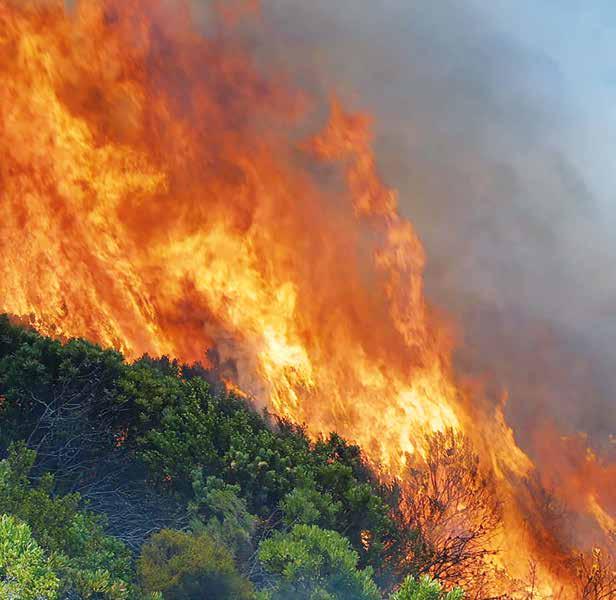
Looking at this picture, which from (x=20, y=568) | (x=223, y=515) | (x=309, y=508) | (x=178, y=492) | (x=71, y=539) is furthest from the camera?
(x=178, y=492)

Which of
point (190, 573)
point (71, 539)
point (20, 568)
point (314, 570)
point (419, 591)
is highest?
point (419, 591)

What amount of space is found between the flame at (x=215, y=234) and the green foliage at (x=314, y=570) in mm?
17034

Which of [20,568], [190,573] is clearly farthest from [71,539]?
[20,568]

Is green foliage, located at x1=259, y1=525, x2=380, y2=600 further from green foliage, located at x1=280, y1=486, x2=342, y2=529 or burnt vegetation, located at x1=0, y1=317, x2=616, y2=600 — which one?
green foliage, located at x1=280, y1=486, x2=342, y2=529

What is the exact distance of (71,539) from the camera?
13.6 m

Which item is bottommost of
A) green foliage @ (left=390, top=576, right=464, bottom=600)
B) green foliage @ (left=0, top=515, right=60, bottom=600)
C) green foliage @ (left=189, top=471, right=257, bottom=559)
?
green foliage @ (left=0, top=515, right=60, bottom=600)

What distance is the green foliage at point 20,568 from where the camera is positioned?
977 centimetres

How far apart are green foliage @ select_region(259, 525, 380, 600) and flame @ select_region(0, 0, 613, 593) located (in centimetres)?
1703

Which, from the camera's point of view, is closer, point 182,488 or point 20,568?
point 20,568

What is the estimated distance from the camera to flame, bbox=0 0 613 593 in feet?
98.6

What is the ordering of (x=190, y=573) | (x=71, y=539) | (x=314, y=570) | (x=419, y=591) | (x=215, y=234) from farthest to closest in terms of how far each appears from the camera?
(x=215, y=234), (x=314, y=570), (x=190, y=573), (x=71, y=539), (x=419, y=591)

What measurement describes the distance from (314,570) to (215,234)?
21.7 meters

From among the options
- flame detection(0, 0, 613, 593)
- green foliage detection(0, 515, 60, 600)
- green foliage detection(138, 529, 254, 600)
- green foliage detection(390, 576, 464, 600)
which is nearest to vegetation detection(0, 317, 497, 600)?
green foliage detection(138, 529, 254, 600)

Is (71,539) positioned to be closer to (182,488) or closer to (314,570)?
(314,570)
